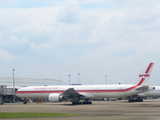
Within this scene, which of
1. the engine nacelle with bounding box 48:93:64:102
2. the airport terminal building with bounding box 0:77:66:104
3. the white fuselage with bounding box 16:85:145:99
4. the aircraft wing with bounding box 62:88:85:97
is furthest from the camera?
the airport terminal building with bounding box 0:77:66:104

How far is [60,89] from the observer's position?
5119 cm

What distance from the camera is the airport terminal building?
68.4 m

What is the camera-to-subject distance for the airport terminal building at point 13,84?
68.4m

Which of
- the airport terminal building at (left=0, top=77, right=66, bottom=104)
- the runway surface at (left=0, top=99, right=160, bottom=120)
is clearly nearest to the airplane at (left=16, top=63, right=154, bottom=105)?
the runway surface at (left=0, top=99, right=160, bottom=120)

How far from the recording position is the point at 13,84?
77875 mm

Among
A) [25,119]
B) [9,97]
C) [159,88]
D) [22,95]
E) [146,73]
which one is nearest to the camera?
[25,119]

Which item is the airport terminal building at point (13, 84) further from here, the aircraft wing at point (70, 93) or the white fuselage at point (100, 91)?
the aircraft wing at point (70, 93)

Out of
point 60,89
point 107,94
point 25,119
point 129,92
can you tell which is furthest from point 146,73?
point 25,119

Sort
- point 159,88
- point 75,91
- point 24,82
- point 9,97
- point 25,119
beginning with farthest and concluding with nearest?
1. point 24,82
2. point 9,97
3. point 159,88
4. point 75,91
5. point 25,119

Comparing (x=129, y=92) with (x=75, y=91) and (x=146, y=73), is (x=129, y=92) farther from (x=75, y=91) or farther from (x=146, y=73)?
(x=75, y=91)

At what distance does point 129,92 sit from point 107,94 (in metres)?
3.99

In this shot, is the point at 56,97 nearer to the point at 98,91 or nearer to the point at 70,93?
the point at 70,93

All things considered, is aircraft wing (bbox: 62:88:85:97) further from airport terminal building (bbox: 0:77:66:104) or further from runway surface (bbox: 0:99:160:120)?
airport terminal building (bbox: 0:77:66:104)

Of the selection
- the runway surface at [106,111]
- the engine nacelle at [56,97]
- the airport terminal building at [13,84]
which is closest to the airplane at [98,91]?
the engine nacelle at [56,97]
